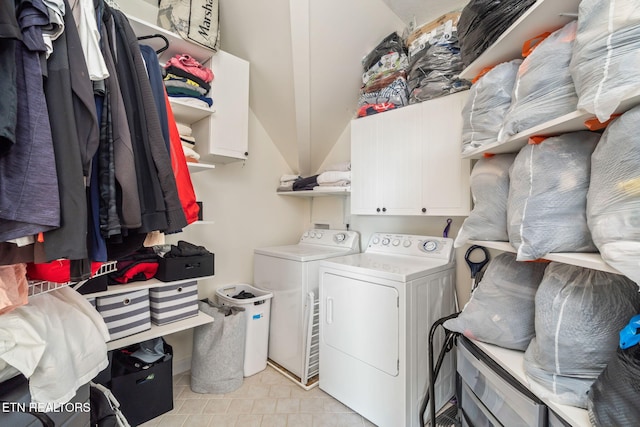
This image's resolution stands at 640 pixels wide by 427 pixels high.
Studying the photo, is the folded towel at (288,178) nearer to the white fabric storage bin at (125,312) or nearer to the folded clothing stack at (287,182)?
the folded clothing stack at (287,182)

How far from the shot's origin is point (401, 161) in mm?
1954

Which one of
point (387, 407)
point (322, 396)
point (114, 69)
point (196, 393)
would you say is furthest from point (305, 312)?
point (114, 69)

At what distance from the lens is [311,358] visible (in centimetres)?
216

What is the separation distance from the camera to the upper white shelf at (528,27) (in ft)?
2.99

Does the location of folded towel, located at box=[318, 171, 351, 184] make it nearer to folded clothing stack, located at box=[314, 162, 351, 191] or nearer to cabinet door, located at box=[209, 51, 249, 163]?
folded clothing stack, located at box=[314, 162, 351, 191]

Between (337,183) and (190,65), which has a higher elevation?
(190,65)

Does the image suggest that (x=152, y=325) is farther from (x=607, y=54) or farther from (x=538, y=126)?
(x=607, y=54)

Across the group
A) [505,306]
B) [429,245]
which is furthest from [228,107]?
[505,306]

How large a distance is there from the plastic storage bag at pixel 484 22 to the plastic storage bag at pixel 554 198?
544mm

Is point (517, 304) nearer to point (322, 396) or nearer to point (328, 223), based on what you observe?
point (322, 396)

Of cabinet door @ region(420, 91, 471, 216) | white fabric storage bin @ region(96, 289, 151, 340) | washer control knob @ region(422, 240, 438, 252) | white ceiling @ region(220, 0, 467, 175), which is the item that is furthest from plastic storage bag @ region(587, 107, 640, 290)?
white fabric storage bin @ region(96, 289, 151, 340)

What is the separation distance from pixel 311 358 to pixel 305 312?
37 cm

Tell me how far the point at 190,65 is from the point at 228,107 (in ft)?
1.11

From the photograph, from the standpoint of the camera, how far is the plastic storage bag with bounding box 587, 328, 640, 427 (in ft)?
2.03
